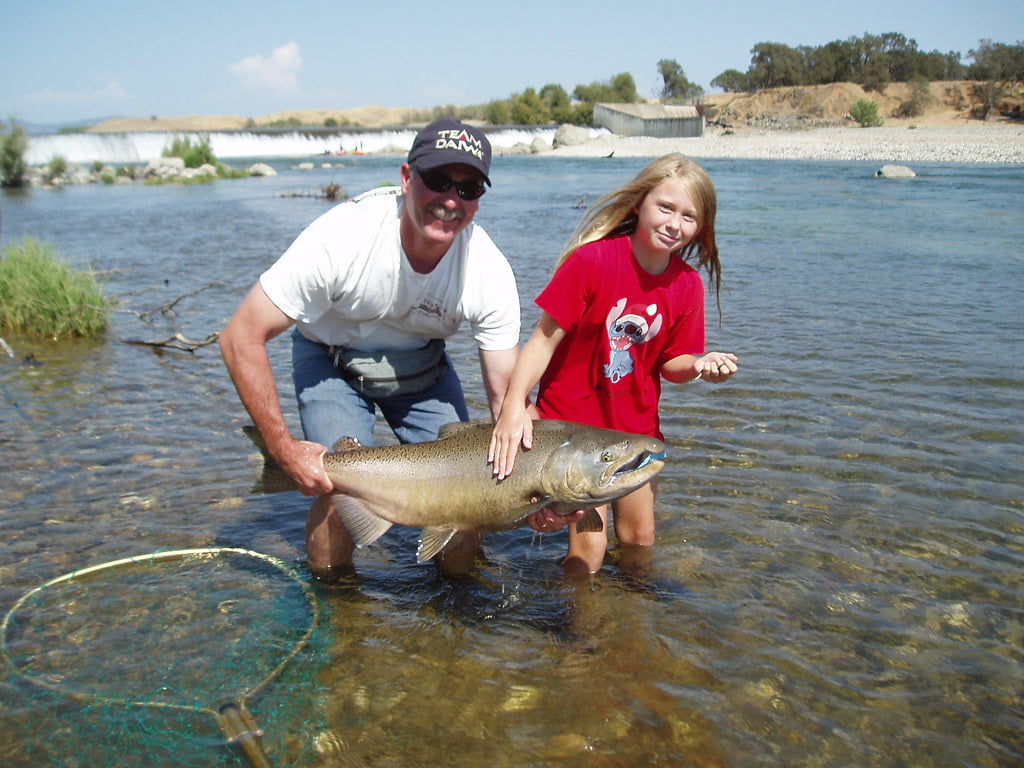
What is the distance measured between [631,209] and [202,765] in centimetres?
341

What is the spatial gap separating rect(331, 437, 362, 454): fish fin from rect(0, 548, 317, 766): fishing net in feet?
2.94

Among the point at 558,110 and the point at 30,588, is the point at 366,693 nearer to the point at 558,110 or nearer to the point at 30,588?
the point at 30,588

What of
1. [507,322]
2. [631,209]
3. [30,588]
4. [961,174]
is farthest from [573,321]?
[961,174]

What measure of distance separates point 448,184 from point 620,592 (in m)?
2.46

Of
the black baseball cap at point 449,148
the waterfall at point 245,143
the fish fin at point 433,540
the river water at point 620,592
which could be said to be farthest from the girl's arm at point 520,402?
the waterfall at point 245,143

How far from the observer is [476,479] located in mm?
3707

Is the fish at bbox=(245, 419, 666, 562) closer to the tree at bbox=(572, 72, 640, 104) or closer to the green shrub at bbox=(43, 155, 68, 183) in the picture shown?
the green shrub at bbox=(43, 155, 68, 183)

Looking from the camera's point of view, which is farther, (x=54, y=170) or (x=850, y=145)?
(x=850, y=145)

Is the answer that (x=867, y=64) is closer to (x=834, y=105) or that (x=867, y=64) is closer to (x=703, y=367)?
(x=834, y=105)

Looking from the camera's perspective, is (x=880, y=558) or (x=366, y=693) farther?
(x=880, y=558)

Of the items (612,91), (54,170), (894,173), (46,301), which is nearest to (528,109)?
(612,91)

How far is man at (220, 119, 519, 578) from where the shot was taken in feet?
12.5

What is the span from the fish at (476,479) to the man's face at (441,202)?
3.27 ft

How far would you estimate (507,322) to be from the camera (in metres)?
4.29
